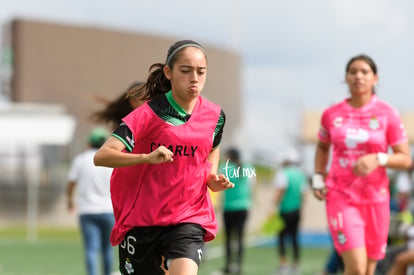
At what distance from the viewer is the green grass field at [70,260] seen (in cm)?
1669

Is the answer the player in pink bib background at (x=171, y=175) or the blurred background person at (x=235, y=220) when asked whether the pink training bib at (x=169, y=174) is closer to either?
the player in pink bib background at (x=171, y=175)

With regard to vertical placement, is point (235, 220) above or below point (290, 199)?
below

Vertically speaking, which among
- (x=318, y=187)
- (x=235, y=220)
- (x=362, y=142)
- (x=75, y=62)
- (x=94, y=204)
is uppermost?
(x=75, y=62)

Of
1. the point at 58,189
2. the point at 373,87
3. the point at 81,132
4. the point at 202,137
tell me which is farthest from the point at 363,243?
the point at 81,132

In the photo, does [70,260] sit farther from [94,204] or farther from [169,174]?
[169,174]

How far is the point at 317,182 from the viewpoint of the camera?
845 centimetres

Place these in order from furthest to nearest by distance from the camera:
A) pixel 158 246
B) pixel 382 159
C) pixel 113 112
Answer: pixel 113 112 → pixel 382 159 → pixel 158 246

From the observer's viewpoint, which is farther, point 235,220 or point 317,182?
point 235,220

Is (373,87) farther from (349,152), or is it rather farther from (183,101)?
(183,101)

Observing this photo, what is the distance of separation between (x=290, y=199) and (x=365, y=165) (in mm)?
8912

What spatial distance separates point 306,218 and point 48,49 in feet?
88.4

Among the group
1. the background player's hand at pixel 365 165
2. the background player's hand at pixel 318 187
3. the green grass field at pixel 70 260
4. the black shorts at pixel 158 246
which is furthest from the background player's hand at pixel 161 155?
the green grass field at pixel 70 260

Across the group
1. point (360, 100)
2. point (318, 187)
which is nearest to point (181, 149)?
point (318, 187)

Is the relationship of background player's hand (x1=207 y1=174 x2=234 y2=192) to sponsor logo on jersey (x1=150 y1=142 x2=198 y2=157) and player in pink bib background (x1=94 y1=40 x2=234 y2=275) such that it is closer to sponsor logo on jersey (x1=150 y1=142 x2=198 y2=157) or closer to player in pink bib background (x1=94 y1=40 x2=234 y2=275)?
player in pink bib background (x1=94 y1=40 x2=234 y2=275)
